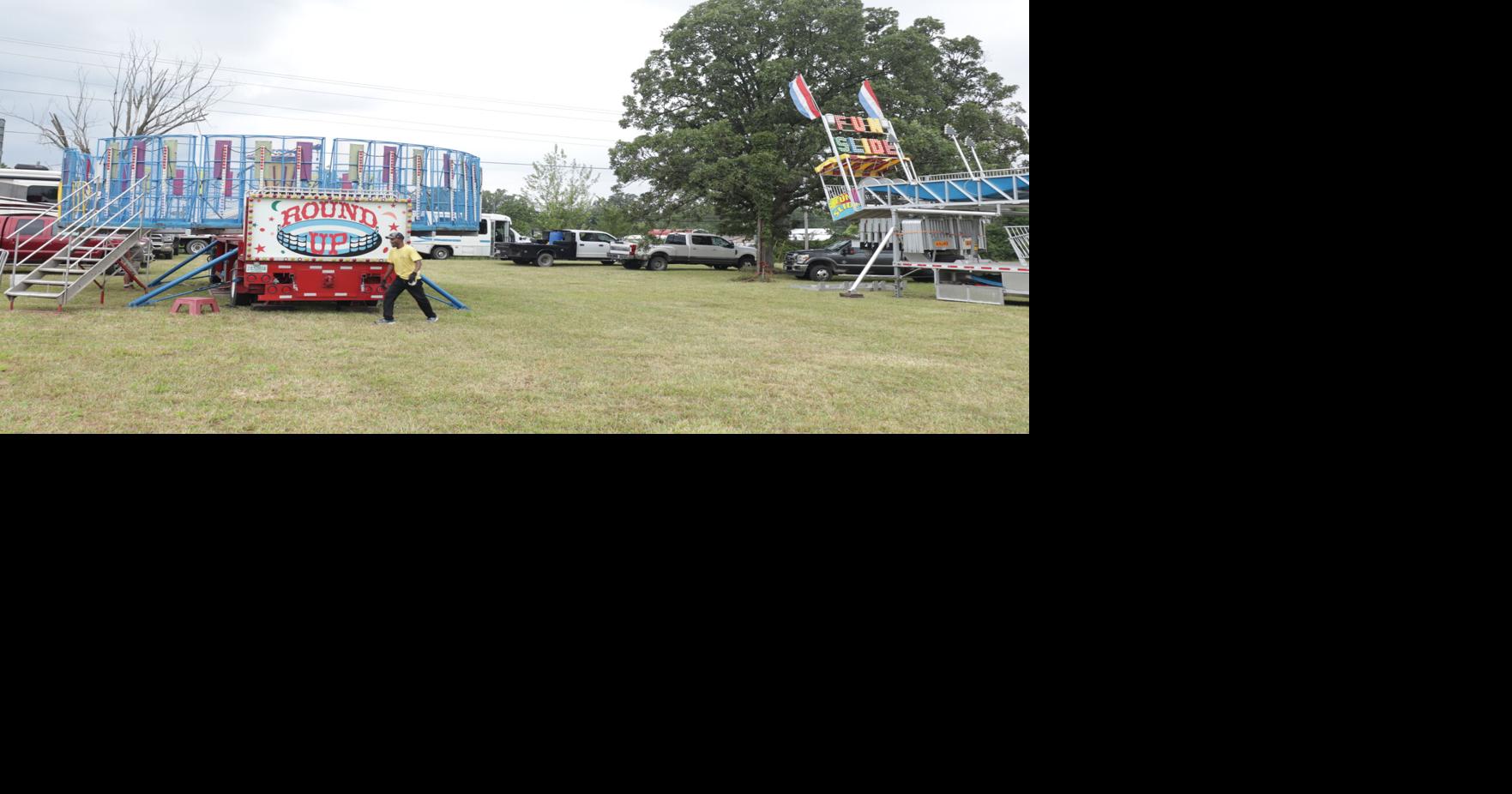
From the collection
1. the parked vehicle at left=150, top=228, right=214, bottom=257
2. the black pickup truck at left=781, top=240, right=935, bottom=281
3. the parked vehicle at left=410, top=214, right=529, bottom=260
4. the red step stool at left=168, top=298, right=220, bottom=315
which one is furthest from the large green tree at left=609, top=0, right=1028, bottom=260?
the red step stool at left=168, top=298, right=220, bottom=315

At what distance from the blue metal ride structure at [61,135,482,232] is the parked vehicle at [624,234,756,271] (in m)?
11.3

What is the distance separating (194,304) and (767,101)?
1324 centimetres

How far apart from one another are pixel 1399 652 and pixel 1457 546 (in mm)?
644

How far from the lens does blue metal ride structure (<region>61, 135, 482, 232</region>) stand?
30.6 ft

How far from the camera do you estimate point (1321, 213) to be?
2.01 m

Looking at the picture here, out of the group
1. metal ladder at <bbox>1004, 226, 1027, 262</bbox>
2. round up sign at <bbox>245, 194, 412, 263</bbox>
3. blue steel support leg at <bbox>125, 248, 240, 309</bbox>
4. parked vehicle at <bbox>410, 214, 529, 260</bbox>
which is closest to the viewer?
round up sign at <bbox>245, 194, 412, 263</bbox>

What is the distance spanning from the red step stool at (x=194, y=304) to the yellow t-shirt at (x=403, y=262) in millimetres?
2004

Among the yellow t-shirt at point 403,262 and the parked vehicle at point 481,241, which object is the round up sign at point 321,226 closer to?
the yellow t-shirt at point 403,262

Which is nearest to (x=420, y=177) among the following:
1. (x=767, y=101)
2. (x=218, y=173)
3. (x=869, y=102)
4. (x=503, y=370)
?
(x=218, y=173)

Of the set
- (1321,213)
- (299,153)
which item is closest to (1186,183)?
(1321,213)

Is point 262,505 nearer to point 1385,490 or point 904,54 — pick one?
point 1385,490

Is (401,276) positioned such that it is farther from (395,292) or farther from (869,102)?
(869,102)

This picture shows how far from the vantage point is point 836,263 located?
1794 cm

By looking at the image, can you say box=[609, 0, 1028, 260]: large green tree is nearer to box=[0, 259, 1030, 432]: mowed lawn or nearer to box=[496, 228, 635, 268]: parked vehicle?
box=[496, 228, 635, 268]: parked vehicle
